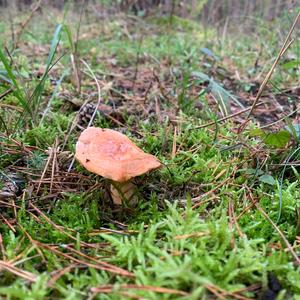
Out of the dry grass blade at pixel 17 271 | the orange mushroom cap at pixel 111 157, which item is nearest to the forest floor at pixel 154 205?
the dry grass blade at pixel 17 271

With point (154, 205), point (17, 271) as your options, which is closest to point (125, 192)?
point (154, 205)

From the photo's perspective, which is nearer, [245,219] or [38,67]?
[245,219]

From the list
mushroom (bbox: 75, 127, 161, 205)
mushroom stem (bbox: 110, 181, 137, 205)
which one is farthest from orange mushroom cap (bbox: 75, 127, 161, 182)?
mushroom stem (bbox: 110, 181, 137, 205)

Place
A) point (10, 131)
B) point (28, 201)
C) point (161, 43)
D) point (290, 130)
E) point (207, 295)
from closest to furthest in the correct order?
point (207, 295) < point (28, 201) < point (290, 130) < point (10, 131) < point (161, 43)

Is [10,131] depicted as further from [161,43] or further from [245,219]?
[161,43]

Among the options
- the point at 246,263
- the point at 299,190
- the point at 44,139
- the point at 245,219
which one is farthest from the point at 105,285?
the point at 44,139

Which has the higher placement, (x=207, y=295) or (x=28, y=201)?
(x=207, y=295)

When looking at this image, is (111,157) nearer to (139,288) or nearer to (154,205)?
(154,205)

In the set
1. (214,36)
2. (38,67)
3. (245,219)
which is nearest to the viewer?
(245,219)

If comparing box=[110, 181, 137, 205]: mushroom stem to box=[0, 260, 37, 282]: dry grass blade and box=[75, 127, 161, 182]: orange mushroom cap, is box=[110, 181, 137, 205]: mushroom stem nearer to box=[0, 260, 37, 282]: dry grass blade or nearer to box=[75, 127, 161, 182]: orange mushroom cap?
box=[75, 127, 161, 182]: orange mushroom cap
